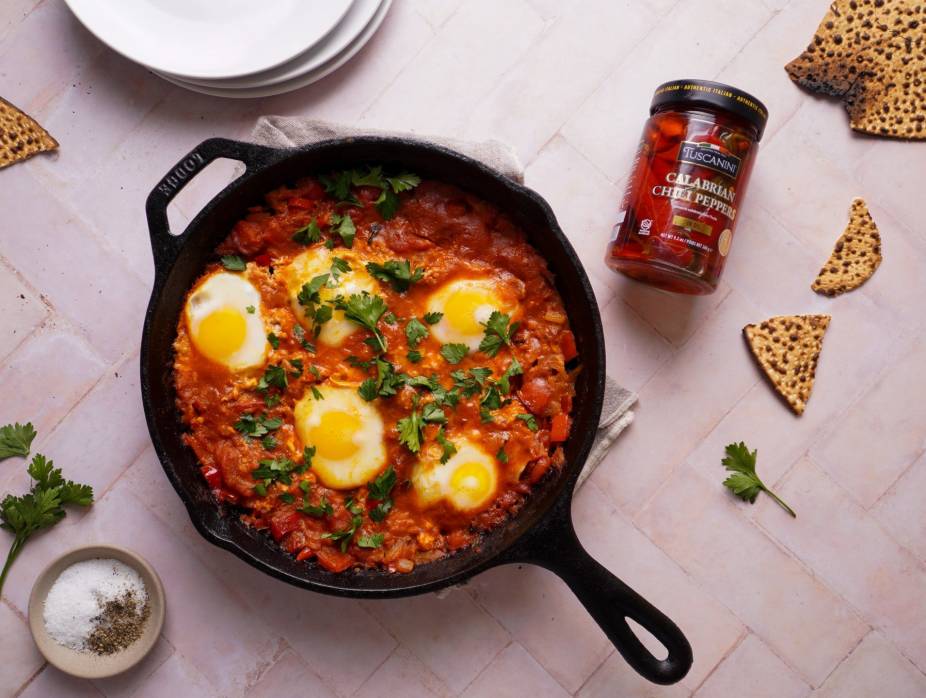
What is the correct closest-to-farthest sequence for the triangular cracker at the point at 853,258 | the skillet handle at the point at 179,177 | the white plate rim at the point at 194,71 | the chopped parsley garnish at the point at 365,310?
the skillet handle at the point at 179,177, the chopped parsley garnish at the point at 365,310, the white plate rim at the point at 194,71, the triangular cracker at the point at 853,258

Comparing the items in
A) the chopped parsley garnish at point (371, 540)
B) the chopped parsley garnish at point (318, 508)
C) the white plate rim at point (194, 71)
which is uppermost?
the white plate rim at point (194, 71)

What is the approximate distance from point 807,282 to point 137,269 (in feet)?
8.11

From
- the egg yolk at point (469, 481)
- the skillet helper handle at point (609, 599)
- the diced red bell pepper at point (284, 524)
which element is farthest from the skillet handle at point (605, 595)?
the diced red bell pepper at point (284, 524)

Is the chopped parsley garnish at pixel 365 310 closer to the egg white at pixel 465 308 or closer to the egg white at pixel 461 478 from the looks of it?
the egg white at pixel 465 308

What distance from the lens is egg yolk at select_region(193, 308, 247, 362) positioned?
2.49 m

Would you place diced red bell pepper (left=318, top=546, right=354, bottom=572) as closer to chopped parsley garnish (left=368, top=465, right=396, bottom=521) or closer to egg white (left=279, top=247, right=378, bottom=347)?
chopped parsley garnish (left=368, top=465, right=396, bottom=521)

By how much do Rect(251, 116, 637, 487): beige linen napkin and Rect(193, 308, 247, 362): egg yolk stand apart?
663 mm

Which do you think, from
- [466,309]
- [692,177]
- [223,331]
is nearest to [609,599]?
[466,309]

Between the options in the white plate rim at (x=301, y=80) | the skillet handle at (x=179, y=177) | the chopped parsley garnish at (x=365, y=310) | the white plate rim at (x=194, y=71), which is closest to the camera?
the skillet handle at (x=179, y=177)

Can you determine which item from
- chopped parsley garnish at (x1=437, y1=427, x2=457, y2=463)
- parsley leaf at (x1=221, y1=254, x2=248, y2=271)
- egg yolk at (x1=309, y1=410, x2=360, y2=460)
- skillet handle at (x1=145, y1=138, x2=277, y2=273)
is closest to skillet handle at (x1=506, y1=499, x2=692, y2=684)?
chopped parsley garnish at (x1=437, y1=427, x2=457, y2=463)

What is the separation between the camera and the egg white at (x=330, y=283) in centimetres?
250

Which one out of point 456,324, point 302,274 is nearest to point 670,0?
point 456,324

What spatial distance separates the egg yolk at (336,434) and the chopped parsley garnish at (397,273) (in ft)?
1.46

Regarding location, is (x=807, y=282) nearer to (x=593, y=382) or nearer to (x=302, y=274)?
(x=593, y=382)
